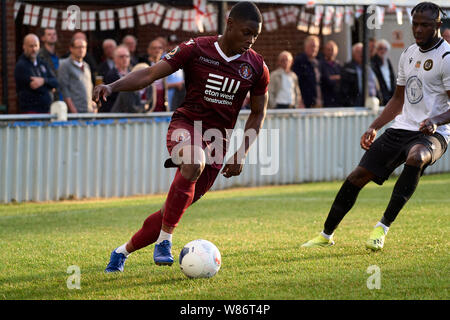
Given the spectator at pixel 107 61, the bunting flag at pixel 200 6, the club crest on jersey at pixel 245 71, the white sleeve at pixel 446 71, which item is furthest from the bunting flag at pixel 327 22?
the club crest on jersey at pixel 245 71

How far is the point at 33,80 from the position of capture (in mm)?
13562

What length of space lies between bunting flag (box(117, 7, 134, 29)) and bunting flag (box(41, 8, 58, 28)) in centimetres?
132

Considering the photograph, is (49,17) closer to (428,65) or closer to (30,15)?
(30,15)

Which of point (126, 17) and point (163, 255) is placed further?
point (126, 17)

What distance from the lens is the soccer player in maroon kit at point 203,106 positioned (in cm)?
702

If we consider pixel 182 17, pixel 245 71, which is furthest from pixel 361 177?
pixel 182 17

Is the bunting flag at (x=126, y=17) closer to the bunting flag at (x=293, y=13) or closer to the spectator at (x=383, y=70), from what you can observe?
the bunting flag at (x=293, y=13)

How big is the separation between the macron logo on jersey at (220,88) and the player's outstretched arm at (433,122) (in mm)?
1775

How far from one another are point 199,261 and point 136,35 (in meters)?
12.9

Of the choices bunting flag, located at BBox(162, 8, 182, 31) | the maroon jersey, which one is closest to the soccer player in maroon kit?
the maroon jersey

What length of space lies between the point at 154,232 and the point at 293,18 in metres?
12.9

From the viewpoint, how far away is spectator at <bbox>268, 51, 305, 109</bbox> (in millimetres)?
16344

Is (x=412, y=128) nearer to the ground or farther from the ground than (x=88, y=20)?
nearer to the ground

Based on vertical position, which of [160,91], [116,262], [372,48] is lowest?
[116,262]
